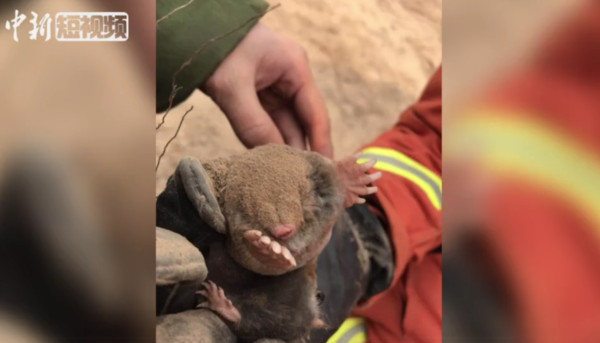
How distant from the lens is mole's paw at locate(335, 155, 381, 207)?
2.76 ft

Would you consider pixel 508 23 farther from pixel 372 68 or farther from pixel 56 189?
pixel 56 189

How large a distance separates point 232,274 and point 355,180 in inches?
8.1

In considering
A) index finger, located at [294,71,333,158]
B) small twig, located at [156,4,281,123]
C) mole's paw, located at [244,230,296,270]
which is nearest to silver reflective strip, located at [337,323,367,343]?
mole's paw, located at [244,230,296,270]

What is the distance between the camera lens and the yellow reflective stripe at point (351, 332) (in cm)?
85

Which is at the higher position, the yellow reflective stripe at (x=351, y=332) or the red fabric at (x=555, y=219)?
the red fabric at (x=555, y=219)

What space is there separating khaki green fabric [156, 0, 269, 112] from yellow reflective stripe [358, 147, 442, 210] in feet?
0.81

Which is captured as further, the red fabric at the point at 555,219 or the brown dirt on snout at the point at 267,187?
the red fabric at the point at 555,219

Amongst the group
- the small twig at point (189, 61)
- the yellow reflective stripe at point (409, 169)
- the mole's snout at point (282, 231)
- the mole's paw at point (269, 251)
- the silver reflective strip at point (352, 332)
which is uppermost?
the small twig at point (189, 61)

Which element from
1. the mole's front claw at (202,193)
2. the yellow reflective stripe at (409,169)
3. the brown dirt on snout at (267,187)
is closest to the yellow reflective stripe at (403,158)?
the yellow reflective stripe at (409,169)

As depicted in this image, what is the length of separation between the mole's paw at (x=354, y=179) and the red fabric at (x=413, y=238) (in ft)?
0.07

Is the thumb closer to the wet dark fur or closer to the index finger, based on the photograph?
the index finger

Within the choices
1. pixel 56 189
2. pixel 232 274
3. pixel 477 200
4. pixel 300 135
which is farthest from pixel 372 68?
pixel 56 189

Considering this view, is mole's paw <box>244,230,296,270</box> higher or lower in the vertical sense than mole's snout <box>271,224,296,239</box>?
lower

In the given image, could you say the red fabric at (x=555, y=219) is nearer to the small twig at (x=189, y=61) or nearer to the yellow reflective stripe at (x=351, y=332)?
the yellow reflective stripe at (x=351, y=332)
